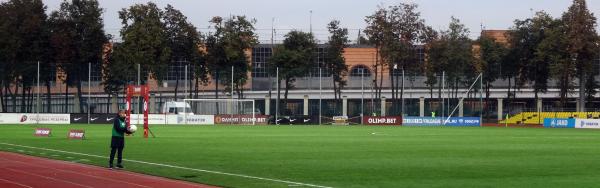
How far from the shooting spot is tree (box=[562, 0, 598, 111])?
354ft

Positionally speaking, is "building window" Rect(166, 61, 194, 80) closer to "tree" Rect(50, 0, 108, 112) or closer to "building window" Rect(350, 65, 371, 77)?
"tree" Rect(50, 0, 108, 112)

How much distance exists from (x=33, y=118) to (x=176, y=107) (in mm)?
14941

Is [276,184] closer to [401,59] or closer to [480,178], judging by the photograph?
[480,178]

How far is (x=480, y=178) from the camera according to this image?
81.1 ft

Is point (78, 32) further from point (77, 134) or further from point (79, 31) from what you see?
point (77, 134)

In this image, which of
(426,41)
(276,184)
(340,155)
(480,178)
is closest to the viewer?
(276,184)

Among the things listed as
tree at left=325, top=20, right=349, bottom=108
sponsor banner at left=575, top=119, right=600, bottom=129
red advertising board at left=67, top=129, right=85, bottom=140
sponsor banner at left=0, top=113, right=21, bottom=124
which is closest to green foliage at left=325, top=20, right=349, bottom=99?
tree at left=325, top=20, right=349, bottom=108

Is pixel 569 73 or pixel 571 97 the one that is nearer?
pixel 569 73

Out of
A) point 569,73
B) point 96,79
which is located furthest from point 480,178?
point 569,73

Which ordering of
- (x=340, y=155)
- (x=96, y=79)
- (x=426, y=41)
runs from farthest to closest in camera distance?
(x=426, y=41)
(x=96, y=79)
(x=340, y=155)

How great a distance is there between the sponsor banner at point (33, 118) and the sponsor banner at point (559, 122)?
46.9 m

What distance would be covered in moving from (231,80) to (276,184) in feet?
271

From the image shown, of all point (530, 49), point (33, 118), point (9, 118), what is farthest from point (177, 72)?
point (530, 49)

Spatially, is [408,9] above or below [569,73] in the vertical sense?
above
